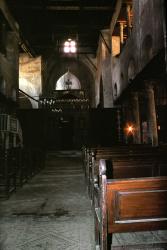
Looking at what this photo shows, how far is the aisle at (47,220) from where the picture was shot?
3414mm

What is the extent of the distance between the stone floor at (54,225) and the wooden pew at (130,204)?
225 mm

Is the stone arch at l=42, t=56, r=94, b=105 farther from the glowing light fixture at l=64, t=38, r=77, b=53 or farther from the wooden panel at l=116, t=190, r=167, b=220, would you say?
the wooden panel at l=116, t=190, r=167, b=220

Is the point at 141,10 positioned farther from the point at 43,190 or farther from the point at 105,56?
the point at 105,56

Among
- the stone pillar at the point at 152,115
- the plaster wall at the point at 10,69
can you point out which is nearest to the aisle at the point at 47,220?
the stone pillar at the point at 152,115

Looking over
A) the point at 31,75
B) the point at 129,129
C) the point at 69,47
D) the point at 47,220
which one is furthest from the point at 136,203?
the point at 31,75

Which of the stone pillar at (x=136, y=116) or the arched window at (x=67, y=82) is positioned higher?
the arched window at (x=67, y=82)

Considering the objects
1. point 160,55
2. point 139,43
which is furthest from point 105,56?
point 160,55

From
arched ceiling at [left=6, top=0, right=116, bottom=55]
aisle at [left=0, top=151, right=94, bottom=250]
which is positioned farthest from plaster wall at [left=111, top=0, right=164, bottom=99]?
aisle at [left=0, top=151, right=94, bottom=250]

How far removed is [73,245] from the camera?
3334 millimetres

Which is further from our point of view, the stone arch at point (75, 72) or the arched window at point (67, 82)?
the arched window at point (67, 82)

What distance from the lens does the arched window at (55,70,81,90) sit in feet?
91.5

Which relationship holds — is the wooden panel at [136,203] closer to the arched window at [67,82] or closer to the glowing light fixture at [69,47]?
the glowing light fixture at [69,47]

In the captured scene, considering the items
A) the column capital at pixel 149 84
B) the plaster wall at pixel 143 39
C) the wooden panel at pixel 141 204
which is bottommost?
the wooden panel at pixel 141 204

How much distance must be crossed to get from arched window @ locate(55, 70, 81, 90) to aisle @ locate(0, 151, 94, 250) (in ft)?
71.1
